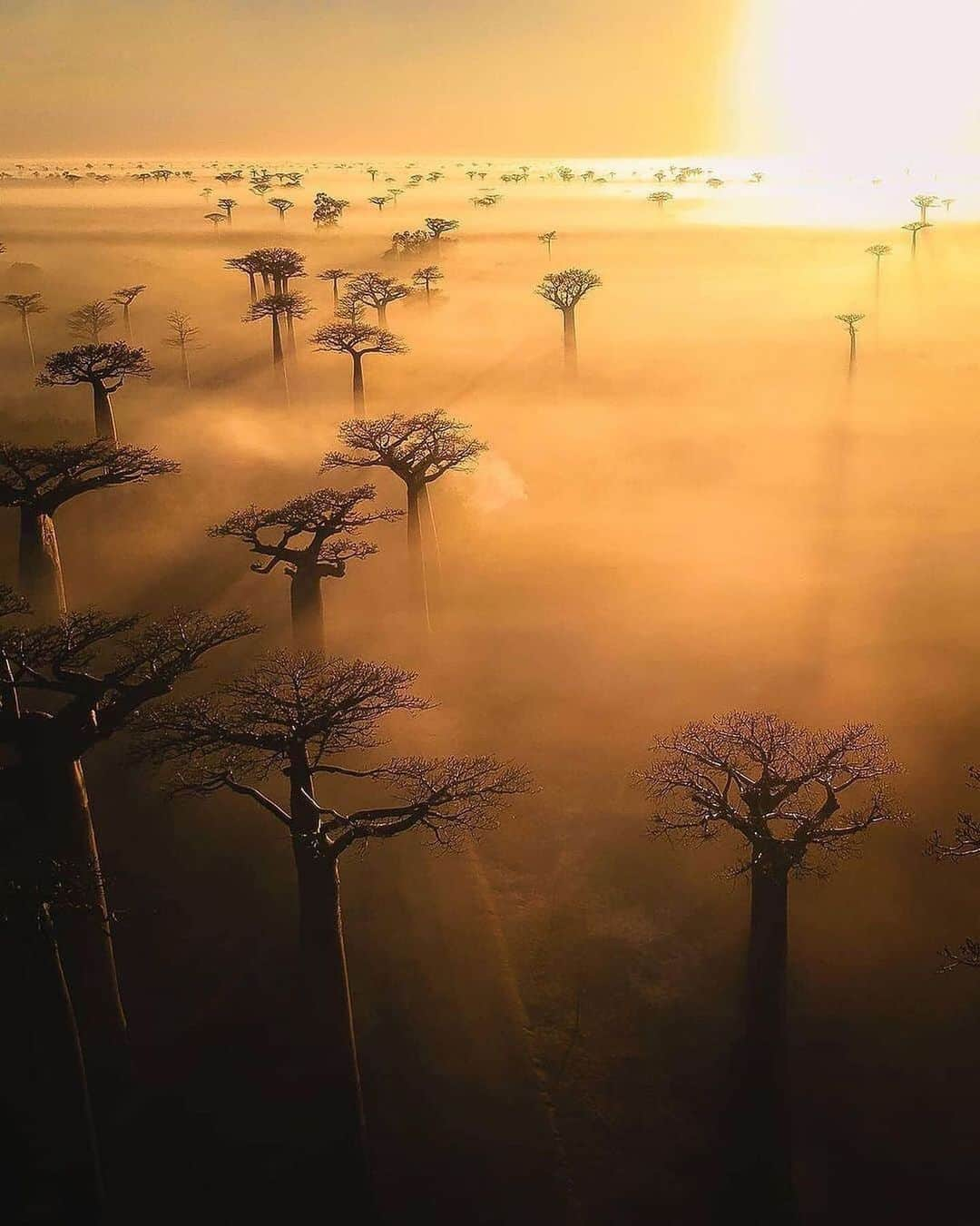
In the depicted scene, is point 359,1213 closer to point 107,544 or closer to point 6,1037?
point 6,1037

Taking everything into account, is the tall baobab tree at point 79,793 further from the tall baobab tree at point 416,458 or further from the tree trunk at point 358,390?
the tree trunk at point 358,390

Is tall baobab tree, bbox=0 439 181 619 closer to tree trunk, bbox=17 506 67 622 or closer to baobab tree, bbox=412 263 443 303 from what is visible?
tree trunk, bbox=17 506 67 622

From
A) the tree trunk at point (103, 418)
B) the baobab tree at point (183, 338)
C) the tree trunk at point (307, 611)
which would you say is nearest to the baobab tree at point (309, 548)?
the tree trunk at point (307, 611)

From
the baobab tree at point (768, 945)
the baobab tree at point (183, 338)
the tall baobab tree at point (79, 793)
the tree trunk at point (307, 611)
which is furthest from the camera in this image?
the baobab tree at point (183, 338)

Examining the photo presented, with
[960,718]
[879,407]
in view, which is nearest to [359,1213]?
[960,718]

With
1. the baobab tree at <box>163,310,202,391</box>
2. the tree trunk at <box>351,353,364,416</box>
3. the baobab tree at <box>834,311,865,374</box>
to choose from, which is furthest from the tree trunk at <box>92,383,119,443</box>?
the baobab tree at <box>834,311,865,374</box>
